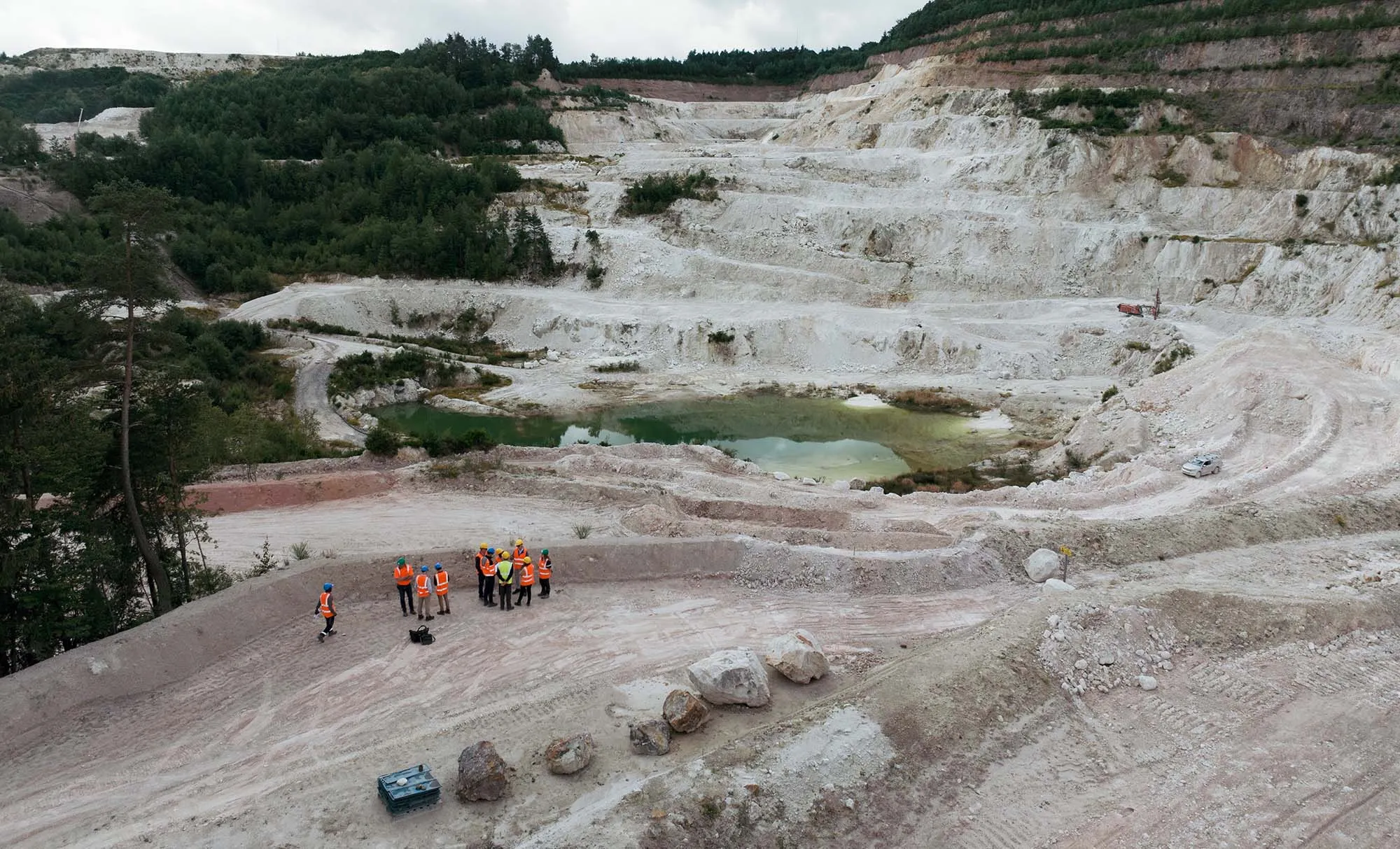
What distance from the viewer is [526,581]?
559 inches

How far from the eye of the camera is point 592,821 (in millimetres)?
8680

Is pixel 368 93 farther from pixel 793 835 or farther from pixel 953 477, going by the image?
pixel 793 835

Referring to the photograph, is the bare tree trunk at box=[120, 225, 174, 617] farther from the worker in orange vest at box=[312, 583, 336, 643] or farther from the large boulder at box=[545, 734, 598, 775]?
the large boulder at box=[545, 734, 598, 775]

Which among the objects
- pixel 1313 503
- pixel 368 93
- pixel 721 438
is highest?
pixel 368 93

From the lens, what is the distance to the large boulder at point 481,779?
9.00 m

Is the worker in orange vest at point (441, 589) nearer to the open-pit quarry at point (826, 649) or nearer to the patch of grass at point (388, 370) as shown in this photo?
the open-pit quarry at point (826, 649)

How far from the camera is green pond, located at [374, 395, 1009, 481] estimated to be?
30.2 metres

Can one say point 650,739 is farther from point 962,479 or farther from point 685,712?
point 962,479

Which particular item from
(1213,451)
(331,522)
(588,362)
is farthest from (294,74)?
(1213,451)

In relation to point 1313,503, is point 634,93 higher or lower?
higher

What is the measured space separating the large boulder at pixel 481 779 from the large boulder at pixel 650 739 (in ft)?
5.90

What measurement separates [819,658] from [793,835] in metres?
3.40

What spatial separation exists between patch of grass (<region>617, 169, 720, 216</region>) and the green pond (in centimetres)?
2239

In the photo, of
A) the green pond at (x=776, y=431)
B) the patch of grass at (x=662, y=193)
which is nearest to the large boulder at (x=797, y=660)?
the green pond at (x=776, y=431)
